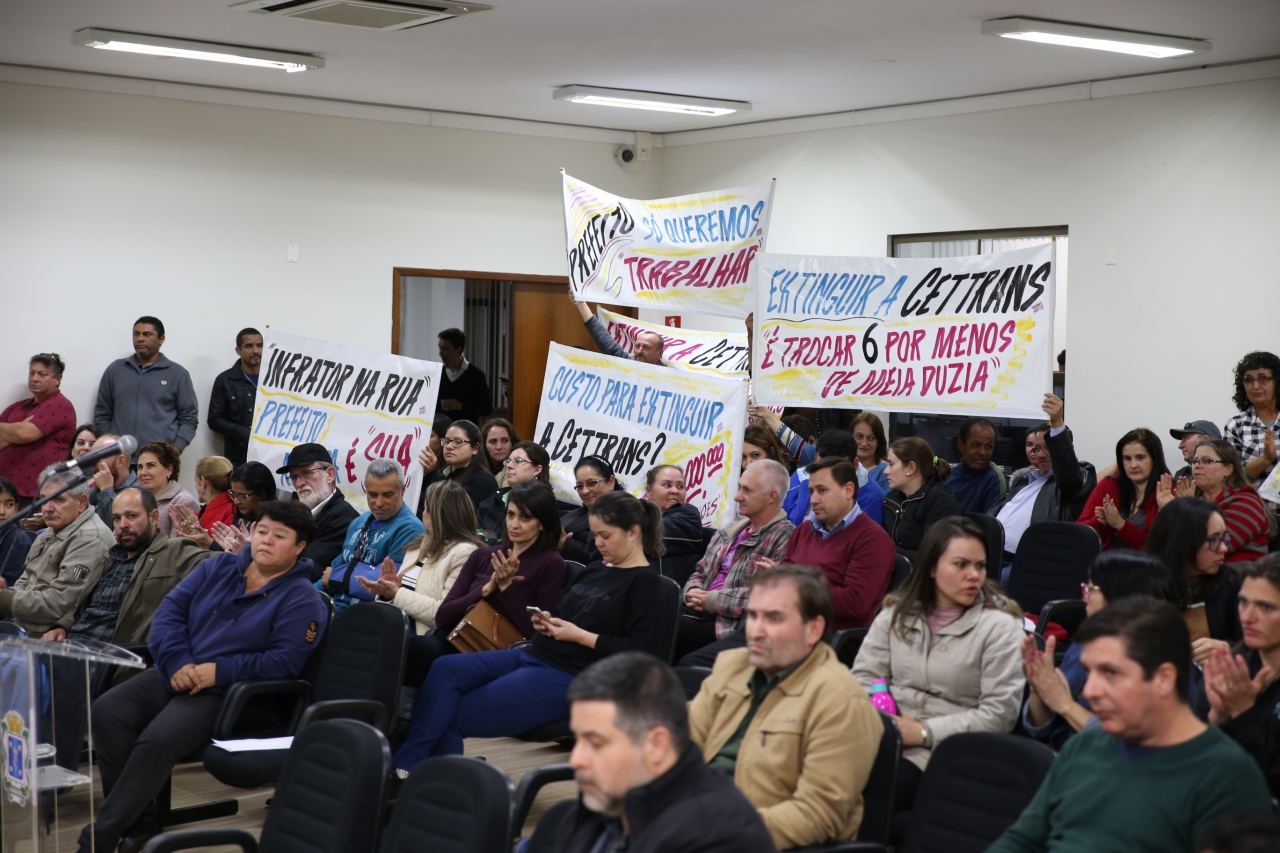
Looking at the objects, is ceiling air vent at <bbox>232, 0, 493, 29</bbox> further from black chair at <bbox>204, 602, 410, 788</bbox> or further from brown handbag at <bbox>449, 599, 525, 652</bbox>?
black chair at <bbox>204, 602, 410, 788</bbox>

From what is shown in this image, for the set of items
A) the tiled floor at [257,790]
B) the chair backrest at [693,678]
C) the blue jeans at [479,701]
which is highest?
the chair backrest at [693,678]

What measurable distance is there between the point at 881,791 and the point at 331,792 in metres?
1.27

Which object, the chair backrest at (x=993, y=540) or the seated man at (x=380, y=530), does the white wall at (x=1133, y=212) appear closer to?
the chair backrest at (x=993, y=540)

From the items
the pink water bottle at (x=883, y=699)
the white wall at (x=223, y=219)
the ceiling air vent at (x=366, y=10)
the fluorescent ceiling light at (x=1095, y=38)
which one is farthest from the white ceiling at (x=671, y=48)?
the pink water bottle at (x=883, y=699)

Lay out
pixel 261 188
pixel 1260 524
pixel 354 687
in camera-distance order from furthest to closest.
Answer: pixel 261 188 < pixel 1260 524 < pixel 354 687

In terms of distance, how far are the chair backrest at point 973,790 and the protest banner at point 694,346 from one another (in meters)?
6.04

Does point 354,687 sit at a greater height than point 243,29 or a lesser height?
lesser

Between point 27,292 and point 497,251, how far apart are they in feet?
11.7

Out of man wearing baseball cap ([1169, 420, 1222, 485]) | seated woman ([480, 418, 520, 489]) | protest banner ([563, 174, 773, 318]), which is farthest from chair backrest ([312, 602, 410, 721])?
protest banner ([563, 174, 773, 318])

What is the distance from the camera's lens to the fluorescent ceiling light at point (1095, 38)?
23.0 feet

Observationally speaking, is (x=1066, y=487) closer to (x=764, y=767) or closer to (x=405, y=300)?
(x=764, y=767)

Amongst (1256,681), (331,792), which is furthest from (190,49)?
(1256,681)

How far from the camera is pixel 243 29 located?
7.66 meters

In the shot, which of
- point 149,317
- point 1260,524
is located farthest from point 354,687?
point 149,317
